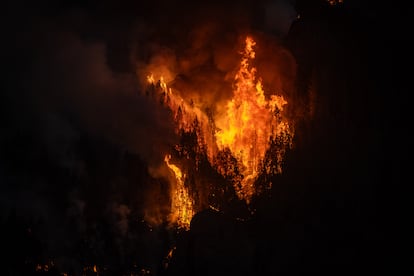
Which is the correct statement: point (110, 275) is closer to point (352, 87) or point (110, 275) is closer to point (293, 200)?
point (293, 200)

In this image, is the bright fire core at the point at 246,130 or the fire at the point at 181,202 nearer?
the bright fire core at the point at 246,130

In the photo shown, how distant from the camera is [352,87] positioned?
88.3 ft

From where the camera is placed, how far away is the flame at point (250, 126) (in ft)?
93.8

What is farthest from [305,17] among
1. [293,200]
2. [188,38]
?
[293,200]

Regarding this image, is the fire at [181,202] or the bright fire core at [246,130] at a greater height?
→ the bright fire core at [246,130]

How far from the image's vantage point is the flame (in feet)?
93.8

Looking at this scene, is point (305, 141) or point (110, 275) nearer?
point (305, 141)

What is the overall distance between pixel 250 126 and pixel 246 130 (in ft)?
1.17

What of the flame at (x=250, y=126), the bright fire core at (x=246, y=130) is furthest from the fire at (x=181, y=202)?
the flame at (x=250, y=126)

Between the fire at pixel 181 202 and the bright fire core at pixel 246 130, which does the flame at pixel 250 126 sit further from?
the fire at pixel 181 202

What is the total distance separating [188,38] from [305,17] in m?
7.67

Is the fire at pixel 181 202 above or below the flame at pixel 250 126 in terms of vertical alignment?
below

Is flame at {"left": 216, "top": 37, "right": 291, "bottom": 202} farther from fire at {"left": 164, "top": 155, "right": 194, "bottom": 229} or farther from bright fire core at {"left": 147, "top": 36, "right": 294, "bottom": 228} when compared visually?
fire at {"left": 164, "top": 155, "right": 194, "bottom": 229}

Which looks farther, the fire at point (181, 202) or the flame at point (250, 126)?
the fire at point (181, 202)
